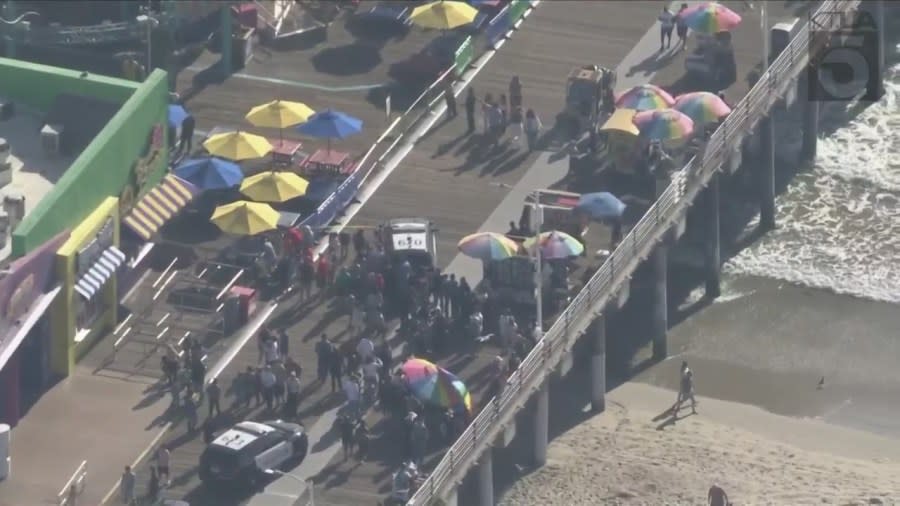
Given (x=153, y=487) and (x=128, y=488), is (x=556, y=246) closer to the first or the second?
(x=153, y=487)

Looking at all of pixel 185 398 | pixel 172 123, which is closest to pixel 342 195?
pixel 172 123

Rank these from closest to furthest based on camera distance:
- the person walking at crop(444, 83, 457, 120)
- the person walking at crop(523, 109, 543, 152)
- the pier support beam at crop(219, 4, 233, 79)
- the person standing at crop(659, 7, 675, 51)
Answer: the person walking at crop(523, 109, 543, 152)
the person walking at crop(444, 83, 457, 120)
the pier support beam at crop(219, 4, 233, 79)
the person standing at crop(659, 7, 675, 51)

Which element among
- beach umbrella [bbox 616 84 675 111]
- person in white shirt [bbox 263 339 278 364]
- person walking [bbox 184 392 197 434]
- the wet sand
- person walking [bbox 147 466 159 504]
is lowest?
the wet sand

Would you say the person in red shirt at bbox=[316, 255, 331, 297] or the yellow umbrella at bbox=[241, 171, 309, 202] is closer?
the person in red shirt at bbox=[316, 255, 331, 297]

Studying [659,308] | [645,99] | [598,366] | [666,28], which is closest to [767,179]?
[645,99]

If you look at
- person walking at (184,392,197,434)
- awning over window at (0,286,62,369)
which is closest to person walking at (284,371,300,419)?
person walking at (184,392,197,434)

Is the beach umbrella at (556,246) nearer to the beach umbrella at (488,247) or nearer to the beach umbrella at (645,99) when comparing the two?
the beach umbrella at (488,247)

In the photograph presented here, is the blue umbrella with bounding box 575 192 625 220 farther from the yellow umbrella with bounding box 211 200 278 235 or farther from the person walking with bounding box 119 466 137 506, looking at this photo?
the person walking with bounding box 119 466 137 506
